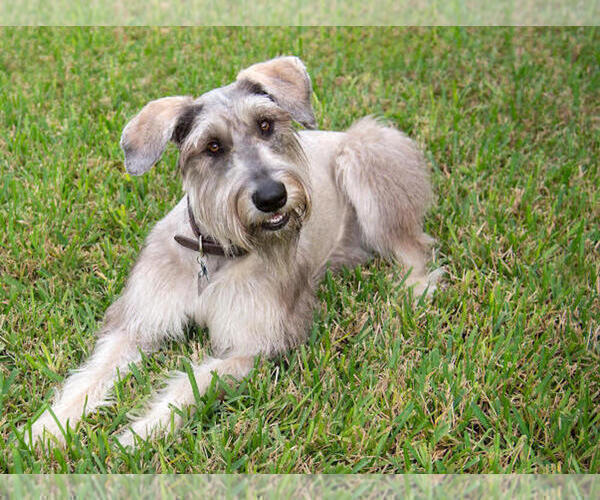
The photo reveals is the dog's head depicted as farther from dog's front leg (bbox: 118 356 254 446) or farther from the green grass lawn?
the green grass lawn

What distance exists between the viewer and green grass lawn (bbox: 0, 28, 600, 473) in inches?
125

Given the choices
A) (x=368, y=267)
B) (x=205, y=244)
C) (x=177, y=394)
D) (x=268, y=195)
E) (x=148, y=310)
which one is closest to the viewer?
(x=268, y=195)

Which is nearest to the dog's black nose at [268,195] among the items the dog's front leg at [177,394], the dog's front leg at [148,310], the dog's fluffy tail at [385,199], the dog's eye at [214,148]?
the dog's eye at [214,148]

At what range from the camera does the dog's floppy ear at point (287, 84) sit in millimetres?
3518

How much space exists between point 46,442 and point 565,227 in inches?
137

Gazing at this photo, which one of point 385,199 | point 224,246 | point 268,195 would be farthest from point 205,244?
point 385,199

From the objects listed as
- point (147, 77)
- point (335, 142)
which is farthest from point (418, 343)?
point (147, 77)

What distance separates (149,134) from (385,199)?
5.98 ft

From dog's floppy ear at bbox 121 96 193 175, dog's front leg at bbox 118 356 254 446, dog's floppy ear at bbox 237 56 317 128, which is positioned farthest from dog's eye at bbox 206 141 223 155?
dog's front leg at bbox 118 356 254 446

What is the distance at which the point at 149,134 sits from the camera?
10.8 feet

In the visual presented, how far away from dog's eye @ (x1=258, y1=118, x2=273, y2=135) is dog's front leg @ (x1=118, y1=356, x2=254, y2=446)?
1.13 meters

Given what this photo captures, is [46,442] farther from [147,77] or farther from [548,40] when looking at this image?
[548,40]

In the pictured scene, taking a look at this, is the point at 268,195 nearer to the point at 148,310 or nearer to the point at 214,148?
the point at 214,148

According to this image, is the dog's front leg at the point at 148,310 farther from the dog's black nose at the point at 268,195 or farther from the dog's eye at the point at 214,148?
the dog's black nose at the point at 268,195
